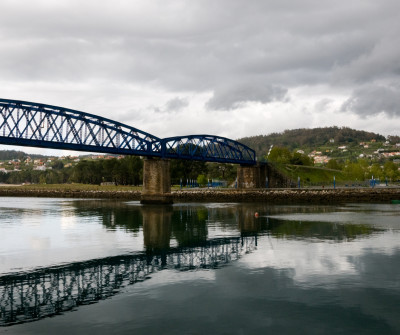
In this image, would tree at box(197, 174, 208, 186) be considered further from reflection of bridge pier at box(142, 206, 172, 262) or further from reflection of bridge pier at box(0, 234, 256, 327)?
reflection of bridge pier at box(0, 234, 256, 327)

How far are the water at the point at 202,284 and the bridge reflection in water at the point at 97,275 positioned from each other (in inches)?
2.3

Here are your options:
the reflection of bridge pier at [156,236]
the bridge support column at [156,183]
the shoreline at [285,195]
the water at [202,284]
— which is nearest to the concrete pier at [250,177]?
the shoreline at [285,195]

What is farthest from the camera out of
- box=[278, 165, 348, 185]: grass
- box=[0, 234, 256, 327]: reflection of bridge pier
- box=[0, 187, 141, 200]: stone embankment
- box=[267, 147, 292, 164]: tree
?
box=[267, 147, 292, 164]: tree

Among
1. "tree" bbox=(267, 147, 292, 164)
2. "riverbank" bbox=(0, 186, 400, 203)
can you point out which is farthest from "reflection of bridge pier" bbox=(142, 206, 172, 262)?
"tree" bbox=(267, 147, 292, 164)

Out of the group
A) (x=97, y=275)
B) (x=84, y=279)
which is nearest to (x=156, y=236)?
(x=97, y=275)

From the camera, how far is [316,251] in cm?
2998

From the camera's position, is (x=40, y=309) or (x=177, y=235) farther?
(x=177, y=235)

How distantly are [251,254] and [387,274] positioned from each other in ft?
30.7

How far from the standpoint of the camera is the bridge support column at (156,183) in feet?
318

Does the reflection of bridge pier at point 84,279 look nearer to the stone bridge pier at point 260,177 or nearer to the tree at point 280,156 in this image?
the stone bridge pier at point 260,177

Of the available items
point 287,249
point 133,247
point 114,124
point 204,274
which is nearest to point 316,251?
point 287,249

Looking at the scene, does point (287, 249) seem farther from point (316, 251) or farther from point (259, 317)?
point (259, 317)

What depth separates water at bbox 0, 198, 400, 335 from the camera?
51.7 ft

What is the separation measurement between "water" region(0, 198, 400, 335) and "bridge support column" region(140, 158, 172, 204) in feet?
188
